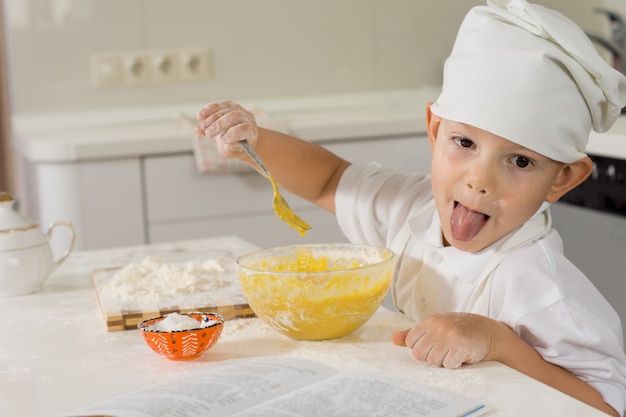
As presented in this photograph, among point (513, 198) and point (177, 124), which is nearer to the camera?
point (513, 198)

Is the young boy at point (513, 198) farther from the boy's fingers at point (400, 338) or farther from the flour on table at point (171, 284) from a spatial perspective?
the flour on table at point (171, 284)

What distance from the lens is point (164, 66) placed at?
9.57 feet

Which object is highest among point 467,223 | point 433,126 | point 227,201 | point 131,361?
point 433,126

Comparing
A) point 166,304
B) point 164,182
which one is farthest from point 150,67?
point 166,304

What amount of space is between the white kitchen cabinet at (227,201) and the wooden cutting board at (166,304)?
48.3 inches

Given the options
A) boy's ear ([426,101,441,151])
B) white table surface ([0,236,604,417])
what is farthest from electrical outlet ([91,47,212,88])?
boy's ear ([426,101,441,151])

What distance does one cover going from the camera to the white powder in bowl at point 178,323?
0.97 meters

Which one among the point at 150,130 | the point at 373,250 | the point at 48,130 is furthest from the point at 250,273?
the point at 48,130

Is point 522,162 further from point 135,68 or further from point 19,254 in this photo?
point 135,68

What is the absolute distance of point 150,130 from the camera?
2.69m

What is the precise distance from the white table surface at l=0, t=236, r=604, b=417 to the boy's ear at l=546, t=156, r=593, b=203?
0.86 ft

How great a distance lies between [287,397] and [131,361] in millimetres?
248

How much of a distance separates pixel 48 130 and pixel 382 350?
208 centimetres

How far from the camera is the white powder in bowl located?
97cm
